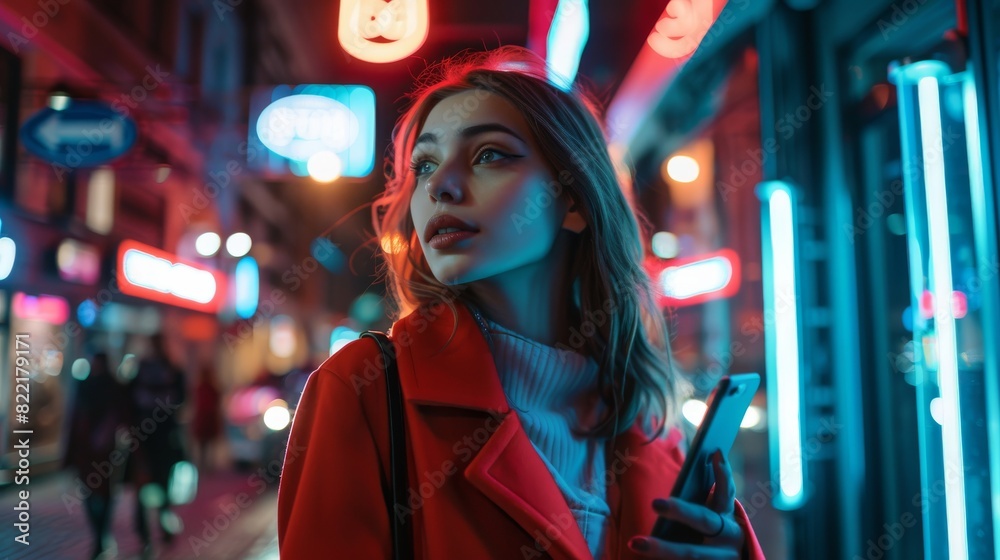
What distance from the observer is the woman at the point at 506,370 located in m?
0.89

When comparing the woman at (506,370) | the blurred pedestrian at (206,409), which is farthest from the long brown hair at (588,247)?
the blurred pedestrian at (206,409)

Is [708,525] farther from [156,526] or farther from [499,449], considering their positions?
[156,526]

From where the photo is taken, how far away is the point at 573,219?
117 centimetres

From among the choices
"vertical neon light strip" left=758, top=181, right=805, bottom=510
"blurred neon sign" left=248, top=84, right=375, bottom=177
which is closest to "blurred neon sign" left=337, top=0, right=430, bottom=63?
"blurred neon sign" left=248, top=84, right=375, bottom=177

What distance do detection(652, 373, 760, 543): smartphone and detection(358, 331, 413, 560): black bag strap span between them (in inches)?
13.7

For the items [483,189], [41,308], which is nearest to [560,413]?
[483,189]

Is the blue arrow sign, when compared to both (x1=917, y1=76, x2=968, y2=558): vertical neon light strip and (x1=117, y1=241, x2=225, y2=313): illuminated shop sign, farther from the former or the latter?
(x1=917, y1=76, x2=968, y2=558): vertical neon light strip

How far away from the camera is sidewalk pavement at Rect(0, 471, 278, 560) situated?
4.43m

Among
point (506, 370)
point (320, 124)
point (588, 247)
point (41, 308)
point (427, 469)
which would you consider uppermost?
point (320, 124)

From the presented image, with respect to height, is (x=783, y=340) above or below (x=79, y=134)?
below

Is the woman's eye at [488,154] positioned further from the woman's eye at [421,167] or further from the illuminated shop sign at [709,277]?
the illuminated shop sign at [709,277]

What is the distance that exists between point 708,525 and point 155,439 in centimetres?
493

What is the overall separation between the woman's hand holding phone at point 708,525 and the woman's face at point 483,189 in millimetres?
441

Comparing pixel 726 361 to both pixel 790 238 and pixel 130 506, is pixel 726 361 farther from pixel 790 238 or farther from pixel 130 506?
pixel 130 506
